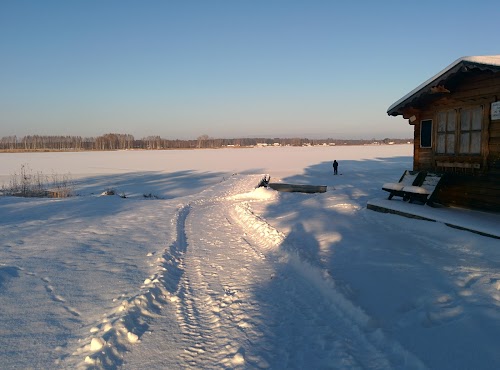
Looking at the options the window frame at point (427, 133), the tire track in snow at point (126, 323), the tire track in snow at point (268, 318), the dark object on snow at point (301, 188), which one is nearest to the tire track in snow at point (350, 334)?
the tire track in snow at point (268, 318)

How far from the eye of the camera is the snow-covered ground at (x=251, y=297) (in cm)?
351

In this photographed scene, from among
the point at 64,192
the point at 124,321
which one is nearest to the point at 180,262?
the point at 124,321

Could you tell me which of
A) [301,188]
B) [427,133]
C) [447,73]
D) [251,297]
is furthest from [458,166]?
[301,188]

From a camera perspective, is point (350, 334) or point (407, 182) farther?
point (407, 182)

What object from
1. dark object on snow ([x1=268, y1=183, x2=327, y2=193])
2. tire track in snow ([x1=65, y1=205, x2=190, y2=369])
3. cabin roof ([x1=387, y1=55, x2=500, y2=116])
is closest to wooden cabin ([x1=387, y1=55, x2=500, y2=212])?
cabin roof ([x1=387, y1=55, x2=500, y2=116])

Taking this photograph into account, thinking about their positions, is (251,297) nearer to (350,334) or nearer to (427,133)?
(350,334)

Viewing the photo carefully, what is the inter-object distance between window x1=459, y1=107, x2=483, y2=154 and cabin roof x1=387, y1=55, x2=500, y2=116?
3.48 ft

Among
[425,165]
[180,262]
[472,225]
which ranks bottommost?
[180,262]

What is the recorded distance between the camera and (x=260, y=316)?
4.41 metres

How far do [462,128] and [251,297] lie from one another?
308 inches

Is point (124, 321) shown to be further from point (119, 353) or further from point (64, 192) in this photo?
point (64, 192)

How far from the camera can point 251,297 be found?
5.02 meters

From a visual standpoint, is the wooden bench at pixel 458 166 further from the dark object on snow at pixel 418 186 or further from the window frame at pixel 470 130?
the dark object on snow at pixel 418 186

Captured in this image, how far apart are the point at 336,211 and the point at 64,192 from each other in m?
13.2
